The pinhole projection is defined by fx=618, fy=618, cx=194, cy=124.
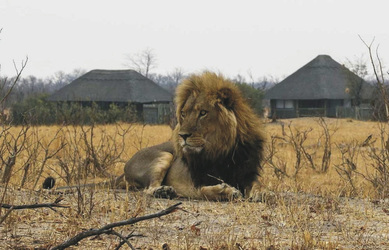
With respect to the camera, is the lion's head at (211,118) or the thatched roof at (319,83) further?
the thatched roof at (319,83)

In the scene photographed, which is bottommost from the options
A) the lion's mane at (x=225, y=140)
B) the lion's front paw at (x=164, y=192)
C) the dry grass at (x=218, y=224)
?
the dry grass at (x=218, y=224)

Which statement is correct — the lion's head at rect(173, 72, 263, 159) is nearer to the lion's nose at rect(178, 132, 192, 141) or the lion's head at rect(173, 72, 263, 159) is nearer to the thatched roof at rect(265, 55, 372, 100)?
the lion's nose at rect(178, 132, 192, 141)

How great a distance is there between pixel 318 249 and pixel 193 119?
8.35 ft

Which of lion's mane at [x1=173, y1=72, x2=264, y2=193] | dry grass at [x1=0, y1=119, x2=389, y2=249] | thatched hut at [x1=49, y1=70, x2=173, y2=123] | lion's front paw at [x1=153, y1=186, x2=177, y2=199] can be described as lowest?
dry grass at [x1=0, y1=119, x2=389, y2=249]

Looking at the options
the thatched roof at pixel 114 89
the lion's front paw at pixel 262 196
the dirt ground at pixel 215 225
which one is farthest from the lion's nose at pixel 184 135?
the thatched roof at pixel 114 89

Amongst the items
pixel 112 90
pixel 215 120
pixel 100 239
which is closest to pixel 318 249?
pixel 100 239

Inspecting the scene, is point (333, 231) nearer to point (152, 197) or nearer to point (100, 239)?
point (100, 239)

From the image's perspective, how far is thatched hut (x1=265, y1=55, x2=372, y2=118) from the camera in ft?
158

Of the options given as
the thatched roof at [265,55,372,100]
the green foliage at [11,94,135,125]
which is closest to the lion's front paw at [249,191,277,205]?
the green foliage at [11,94,135,125]

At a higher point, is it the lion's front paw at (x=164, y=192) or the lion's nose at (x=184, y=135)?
the lion's nose at (x=184, y=135)

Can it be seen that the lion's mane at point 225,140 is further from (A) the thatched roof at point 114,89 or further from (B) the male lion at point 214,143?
(A) the thatched roof at point 114,89

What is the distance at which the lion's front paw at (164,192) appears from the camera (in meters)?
6.71

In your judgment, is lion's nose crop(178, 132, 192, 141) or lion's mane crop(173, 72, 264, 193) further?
lion's mane crop(173, 72, 264, 193)

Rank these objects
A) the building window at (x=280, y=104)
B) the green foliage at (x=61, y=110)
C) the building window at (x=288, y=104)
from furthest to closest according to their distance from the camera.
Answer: the building window at (x=280, y=104) < the building window at (x=288, y=104) < the green foliage at (x=61, y=110)
